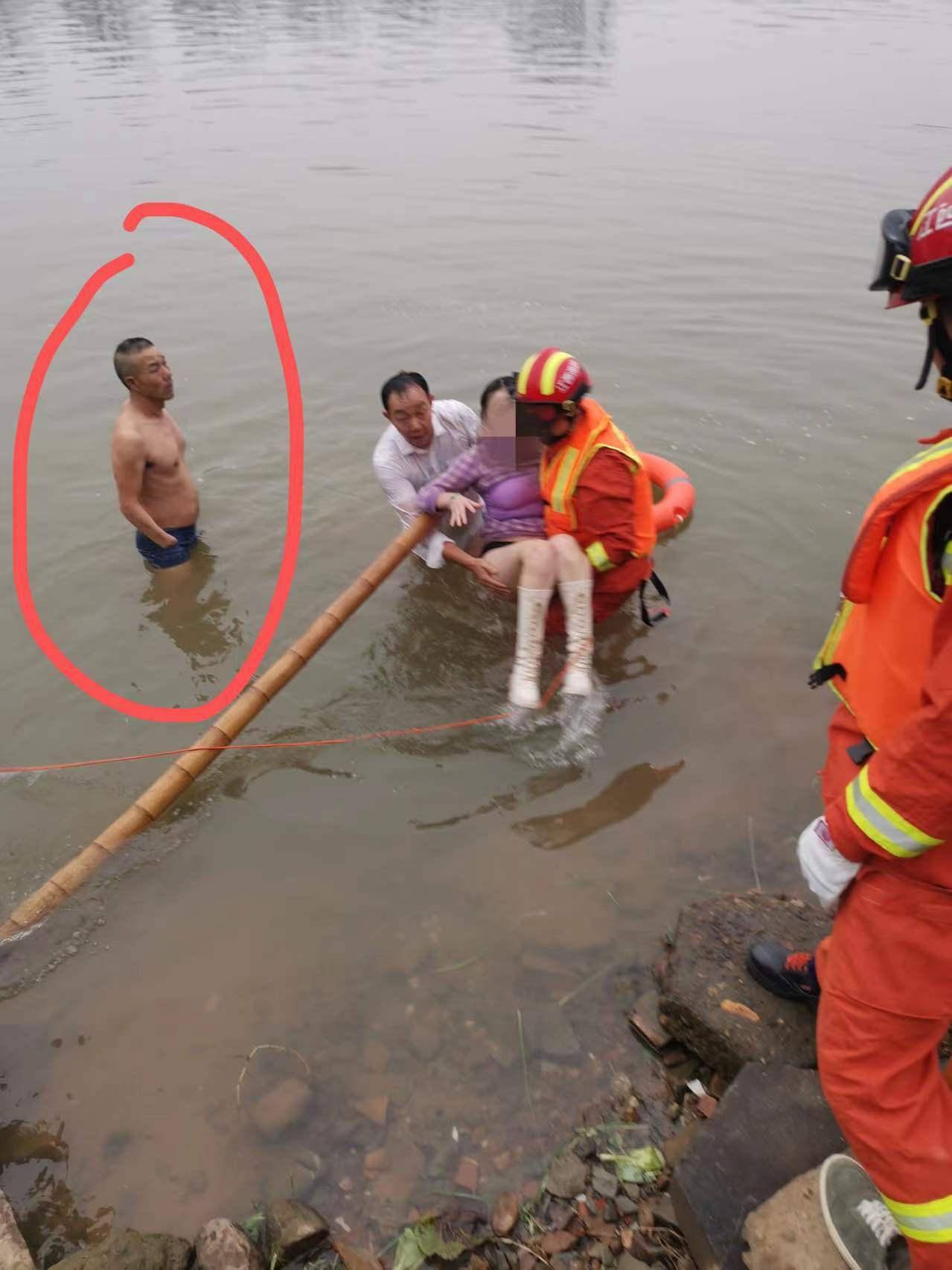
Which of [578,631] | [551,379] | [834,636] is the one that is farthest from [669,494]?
[834,636]

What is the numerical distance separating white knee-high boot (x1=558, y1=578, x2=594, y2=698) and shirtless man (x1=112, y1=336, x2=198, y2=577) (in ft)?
8.30

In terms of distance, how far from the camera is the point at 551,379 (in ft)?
12.5

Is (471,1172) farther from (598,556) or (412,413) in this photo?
(412,413)

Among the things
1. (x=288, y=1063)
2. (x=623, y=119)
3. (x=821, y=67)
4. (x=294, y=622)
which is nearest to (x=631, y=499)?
(x=294, y=622)

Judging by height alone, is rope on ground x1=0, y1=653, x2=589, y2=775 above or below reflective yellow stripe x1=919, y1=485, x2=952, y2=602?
below

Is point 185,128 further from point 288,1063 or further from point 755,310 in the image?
point 288,1063

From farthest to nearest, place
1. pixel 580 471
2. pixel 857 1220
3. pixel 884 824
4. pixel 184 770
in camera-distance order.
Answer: pixel 580 471
pixel 184 770
pixel 857 1220
pixel 884 824

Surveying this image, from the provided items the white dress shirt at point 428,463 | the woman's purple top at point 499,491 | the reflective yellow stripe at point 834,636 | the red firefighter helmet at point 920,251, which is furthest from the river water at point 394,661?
the red firefighter helmet at point 920,251

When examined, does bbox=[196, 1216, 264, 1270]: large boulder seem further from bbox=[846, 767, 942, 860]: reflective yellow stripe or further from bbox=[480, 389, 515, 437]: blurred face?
bbox=[480, 389, 515, 437]: blurred face

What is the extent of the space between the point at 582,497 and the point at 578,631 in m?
0.67

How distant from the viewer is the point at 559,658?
4770 mm

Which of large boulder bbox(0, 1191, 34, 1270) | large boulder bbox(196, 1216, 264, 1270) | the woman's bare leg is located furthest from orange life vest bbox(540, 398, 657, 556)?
large boulder bbox(0, 1191, 34, 1270)

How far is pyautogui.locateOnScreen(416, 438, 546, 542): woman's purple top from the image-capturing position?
4.78 metres

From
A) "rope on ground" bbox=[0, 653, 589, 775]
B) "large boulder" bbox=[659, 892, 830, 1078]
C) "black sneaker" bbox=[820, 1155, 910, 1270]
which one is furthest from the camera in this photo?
"rope on ground" bbox=[0, 653, 589, 775]
